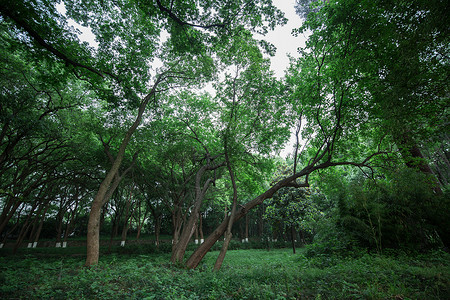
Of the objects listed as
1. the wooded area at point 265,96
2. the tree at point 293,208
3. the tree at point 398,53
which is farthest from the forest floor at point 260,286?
the tree at point 293,208

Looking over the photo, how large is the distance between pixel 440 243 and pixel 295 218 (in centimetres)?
967

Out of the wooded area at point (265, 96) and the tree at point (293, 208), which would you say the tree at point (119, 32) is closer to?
the wooded area at point (265, 96)

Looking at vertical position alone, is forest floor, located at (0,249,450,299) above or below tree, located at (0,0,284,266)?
below

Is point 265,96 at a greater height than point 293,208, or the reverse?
point 265,96

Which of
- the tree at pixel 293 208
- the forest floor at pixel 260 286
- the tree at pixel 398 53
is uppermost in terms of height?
the tree at pixel 398 53

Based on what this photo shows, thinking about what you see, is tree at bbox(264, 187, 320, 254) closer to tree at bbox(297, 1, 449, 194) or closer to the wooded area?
the wooded area

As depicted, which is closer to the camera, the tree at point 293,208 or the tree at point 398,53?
the tree at point 398,53

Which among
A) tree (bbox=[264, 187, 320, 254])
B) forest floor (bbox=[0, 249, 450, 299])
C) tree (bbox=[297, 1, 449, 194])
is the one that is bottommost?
forest floor (bbox=[0, 249, 450, 299])

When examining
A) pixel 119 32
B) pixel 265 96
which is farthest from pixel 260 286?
pixel 119 32

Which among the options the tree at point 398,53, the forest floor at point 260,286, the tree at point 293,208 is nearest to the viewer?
the forest floor at point 260,286

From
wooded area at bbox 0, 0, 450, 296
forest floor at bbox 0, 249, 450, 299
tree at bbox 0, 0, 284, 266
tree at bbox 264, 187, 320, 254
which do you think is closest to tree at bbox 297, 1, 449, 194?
wooded area at bbox 0, 0, 450, 296

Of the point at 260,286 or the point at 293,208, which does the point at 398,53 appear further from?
the point at 293,208

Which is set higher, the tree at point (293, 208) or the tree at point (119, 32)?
the tree at point (119, 32)

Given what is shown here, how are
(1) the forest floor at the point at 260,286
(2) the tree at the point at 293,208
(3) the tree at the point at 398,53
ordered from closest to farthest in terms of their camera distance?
(1) the forest floor at the point at 260,286, (3) the tree at the point at 398,53, (2) the tree at the point at 293,208
